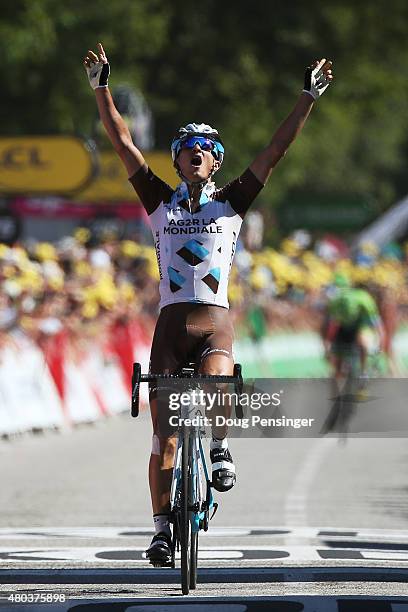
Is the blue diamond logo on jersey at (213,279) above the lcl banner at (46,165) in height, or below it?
below

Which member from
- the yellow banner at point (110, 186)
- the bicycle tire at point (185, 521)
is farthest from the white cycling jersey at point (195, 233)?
the yellow banner at point (110, 186)

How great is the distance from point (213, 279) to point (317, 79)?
112cm

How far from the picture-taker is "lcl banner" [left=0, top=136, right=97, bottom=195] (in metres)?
31.5

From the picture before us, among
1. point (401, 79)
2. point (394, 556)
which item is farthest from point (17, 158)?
point (401, 79)

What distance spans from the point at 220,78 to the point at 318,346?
60.4 feet

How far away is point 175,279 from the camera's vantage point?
8.91m

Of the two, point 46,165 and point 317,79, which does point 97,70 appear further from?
point 46,165

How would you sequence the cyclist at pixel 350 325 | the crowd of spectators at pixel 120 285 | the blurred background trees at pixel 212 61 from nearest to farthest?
1. the cyclist at pixel 350 325
2. the crowd of spectators at pixel 120 285
3. the blurred background trees at pixel 212 61

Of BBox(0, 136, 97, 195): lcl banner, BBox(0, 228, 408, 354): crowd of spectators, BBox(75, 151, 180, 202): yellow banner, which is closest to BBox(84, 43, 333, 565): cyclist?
BBox(0, 228, 408, 354): crowd of spectators

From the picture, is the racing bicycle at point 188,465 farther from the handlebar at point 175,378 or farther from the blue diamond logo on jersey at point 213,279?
the blue diamond logo on jersey at point 213,279

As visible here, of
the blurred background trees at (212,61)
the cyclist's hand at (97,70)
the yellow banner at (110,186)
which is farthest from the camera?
the blurred background trees at (212,61)

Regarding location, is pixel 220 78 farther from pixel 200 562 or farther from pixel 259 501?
pixel 200 562

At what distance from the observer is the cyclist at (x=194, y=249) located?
8.86 m

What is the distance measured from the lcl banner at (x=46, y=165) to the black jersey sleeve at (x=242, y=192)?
21.9 metres
